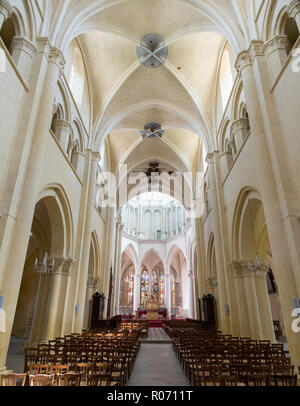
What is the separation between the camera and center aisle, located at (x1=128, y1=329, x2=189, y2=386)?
21.6 feet

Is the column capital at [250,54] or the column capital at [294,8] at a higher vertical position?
the column capital at [250,54]

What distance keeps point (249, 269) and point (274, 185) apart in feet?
18.9

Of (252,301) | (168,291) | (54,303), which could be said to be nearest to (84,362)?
(54,303)

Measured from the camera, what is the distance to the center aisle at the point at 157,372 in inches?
259

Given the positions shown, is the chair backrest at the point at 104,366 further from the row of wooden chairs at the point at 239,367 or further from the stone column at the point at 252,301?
the stone column at the point at 252,301

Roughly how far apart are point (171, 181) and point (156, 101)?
543 inches

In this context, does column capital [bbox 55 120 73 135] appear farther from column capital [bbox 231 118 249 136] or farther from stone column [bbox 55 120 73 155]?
column capital [bbox 231 118 249 136]

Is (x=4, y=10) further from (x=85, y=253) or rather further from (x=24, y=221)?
(x=85, y=253)

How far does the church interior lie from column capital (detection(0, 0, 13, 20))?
44 millimetres

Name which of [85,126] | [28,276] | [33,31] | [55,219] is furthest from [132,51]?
[28,276]

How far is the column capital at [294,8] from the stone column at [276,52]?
3.28 ft

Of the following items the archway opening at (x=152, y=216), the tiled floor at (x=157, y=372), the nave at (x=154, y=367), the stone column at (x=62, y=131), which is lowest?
the tiled floor at (x=157, y=372)

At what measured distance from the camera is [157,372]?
7.78 m

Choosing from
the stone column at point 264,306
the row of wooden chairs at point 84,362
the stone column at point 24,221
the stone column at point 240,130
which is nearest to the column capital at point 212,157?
the stone column at point 240,130
